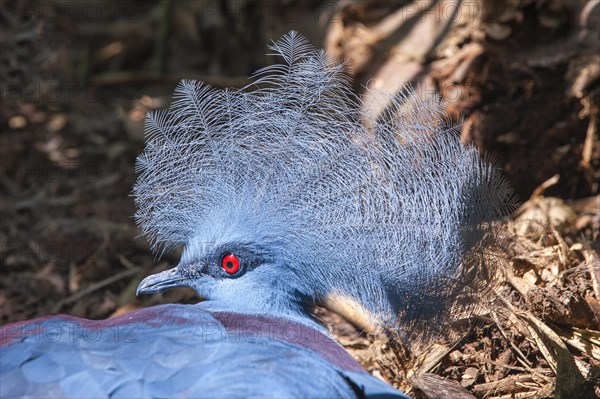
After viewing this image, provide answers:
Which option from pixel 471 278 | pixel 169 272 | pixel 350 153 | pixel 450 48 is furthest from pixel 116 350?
pixel 450 48

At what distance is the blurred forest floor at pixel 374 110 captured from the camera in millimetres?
3189

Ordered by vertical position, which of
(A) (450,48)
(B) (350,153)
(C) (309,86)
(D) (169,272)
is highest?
(A) (450,48)

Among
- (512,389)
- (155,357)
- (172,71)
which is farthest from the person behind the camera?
(172,71)

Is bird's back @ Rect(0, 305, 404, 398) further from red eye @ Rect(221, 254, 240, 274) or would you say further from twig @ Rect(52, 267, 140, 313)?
twig @ Rect(52, 267, 140, 313)

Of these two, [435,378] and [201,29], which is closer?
[435,378]

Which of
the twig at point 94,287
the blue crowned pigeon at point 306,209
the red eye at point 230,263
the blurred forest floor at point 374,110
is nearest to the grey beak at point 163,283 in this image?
the blue crowned pigeon at point 306,209

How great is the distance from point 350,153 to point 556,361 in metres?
1.18

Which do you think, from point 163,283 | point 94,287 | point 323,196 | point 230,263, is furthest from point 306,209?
point 94,287

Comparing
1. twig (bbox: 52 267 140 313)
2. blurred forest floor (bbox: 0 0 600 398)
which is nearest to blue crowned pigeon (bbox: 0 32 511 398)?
blurred forest floor (bbox: 0 0 600 398)

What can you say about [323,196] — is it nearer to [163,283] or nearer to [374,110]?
[374,110]

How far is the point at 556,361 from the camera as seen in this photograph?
2.97 m

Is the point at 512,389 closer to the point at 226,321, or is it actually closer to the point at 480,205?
the point at 480,205

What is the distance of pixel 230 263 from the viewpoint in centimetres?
286

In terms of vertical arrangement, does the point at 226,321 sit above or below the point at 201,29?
below
